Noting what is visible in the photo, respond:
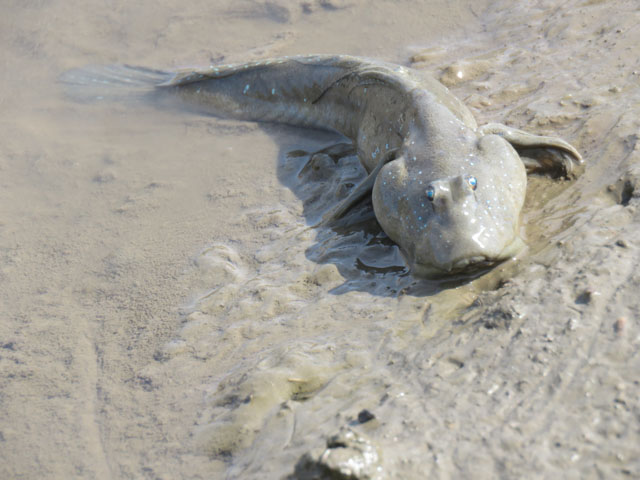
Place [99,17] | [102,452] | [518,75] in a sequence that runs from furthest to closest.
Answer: [99,17] → [518,75] → [102,452]

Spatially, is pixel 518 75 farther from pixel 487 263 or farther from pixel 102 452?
pixel 102 452

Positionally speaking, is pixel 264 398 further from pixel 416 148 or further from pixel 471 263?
pixel 416 148

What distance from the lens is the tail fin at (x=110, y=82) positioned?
6477 millimetres

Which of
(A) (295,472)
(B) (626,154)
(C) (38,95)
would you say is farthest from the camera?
(C) (38,95)

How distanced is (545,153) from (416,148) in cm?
91

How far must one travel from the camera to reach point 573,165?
3.84 metres

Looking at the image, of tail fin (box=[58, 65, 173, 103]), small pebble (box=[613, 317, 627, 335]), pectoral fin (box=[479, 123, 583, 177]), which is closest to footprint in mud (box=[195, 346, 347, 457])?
small pebble (box=[613, 317, 627, 335])

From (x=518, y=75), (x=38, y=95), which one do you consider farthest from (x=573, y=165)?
(x=38, y=95)

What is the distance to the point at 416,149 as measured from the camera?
369 centimetres

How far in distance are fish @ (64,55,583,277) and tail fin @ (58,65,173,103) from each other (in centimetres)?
103

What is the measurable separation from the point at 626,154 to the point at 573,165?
314 mm

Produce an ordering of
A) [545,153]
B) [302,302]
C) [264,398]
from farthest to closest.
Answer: [545,153], [302,302], [264,398]

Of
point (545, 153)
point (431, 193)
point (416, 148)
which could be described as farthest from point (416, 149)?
point (545, 153)

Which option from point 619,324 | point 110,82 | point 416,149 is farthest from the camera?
point 110,82
